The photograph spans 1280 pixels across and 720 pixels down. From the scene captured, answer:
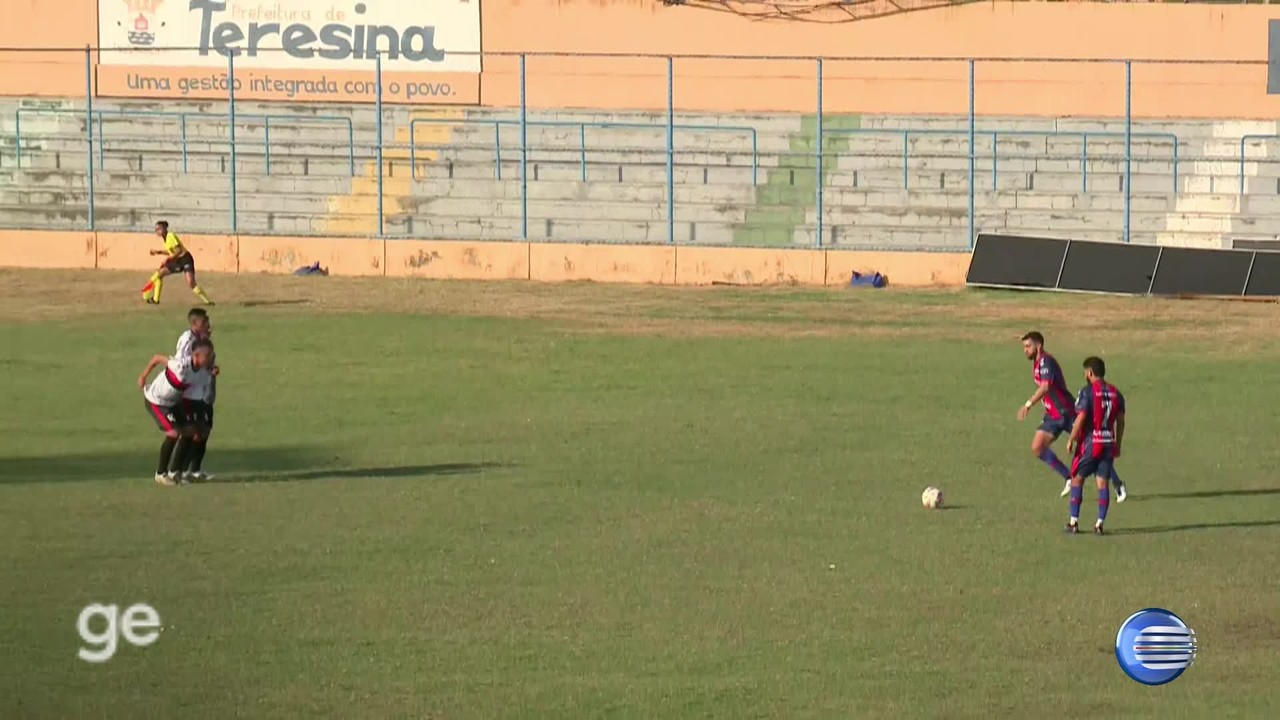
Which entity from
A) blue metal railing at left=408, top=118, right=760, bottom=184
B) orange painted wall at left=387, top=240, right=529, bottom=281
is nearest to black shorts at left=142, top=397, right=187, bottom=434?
orange painted wall at left=387, top=240, right=529, bottom=281

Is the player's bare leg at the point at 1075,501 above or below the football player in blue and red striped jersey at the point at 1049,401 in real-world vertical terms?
below

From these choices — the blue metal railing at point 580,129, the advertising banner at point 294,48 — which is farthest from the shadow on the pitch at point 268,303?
the advertising banner at point 294,48

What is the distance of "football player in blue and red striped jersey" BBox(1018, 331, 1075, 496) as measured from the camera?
19203mm

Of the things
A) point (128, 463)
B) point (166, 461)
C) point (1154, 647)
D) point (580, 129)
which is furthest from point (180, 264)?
point (1154, 647)

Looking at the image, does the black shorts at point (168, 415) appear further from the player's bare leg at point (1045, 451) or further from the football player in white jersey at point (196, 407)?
the player's bare leg at point (1045, 451)

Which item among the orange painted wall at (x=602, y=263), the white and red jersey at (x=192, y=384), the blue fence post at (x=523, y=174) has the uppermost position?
the blue fence post at (x=523, y=174)

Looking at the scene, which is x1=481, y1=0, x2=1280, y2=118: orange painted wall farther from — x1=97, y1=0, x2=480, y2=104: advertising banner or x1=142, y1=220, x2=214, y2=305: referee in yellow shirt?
x1=142, y1=220, x2=214, y2=305: referee in yellow shirt

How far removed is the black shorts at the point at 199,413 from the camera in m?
19.4

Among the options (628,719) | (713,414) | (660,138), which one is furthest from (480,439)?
(660,138)

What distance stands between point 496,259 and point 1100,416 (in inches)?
860

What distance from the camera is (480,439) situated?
22.8 metres

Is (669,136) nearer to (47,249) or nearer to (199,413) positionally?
(47,249)

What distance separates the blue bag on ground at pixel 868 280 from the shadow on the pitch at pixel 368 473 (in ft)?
53.2

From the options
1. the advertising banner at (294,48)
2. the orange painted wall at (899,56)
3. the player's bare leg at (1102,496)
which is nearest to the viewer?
the player's bare leg at (1102,496)
